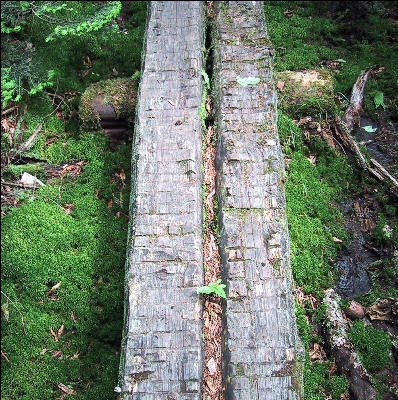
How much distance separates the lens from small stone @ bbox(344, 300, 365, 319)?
3.90 metres

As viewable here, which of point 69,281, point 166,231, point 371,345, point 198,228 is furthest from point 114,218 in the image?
point 371,345

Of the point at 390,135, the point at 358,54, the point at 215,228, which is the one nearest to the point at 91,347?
the point at 215,228

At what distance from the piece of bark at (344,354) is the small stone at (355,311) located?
0.07m

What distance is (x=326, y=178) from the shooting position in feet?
15.6

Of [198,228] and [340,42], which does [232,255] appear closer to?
[198,228]

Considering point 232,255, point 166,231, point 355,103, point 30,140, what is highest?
point 355,103

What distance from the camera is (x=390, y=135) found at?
16.6 feet

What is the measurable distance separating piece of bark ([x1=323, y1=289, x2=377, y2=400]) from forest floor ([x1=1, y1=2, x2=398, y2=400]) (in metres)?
0.07

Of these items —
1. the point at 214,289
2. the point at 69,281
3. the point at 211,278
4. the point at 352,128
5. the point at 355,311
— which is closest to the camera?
the point at 214,289

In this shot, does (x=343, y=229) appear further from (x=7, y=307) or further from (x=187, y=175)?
(x=7, y=307)

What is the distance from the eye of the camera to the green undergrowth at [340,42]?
17.7 feet

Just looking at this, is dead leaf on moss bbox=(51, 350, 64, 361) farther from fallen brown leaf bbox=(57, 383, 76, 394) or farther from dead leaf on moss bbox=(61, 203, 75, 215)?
dead leaf on moss bbox=(61, 203, 75, 215)

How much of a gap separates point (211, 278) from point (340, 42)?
396 cm

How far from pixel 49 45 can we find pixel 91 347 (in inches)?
151
